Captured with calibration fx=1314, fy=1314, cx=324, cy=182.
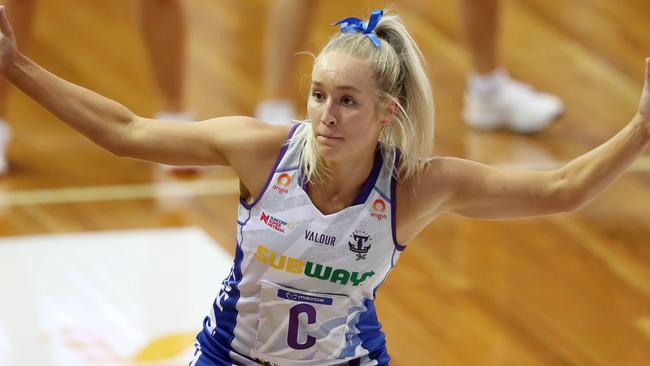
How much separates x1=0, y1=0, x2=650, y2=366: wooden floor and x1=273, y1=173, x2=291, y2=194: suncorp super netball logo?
121 cm

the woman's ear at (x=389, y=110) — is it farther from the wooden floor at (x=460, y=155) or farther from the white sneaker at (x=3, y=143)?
the white sneaker at (x=3, y=143)

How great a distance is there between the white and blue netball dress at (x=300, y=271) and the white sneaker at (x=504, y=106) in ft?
8.66

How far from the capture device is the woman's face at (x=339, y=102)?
2.66 m

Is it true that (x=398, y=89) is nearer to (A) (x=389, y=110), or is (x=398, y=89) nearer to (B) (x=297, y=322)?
(A) (x=389, y=110)

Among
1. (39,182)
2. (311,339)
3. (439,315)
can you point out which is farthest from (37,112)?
Result: (311,339)

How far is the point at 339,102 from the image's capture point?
267cm

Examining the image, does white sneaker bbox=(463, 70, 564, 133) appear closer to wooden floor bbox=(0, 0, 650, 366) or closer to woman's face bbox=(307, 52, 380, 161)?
wooden floor bbox=(0, 0, 650, 366)

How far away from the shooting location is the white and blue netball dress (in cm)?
279

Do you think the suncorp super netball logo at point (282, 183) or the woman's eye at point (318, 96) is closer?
the woman's eye at point (318, 96)

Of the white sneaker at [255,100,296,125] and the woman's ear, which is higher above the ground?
the white sneaker at [255,100,296,125]

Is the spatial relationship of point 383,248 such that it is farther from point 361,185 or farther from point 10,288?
point 10,288

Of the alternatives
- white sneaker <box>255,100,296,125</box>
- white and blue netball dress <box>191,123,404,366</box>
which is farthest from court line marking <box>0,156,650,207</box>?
white and blue netball dress <box>191,123,404,366</box>

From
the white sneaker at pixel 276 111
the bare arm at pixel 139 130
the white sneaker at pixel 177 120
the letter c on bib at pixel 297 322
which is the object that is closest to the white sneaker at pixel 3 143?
the white sneaker at pixel 177 120

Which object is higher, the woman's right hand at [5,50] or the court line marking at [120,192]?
the court line marking at [120,192]
